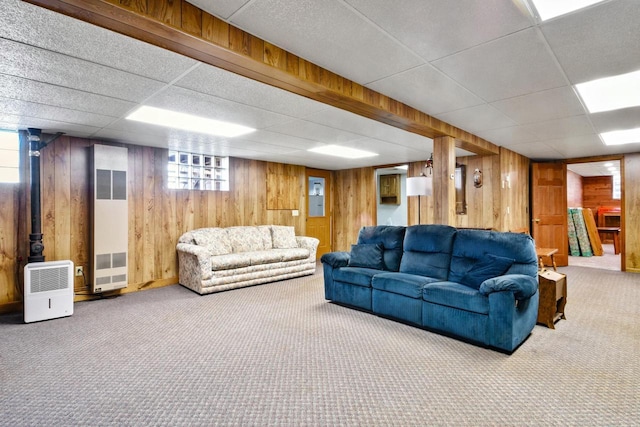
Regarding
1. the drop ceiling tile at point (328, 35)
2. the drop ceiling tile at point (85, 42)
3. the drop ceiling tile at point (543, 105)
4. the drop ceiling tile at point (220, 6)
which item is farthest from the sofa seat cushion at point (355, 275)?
the drop ceiling tile at point (220, 6)

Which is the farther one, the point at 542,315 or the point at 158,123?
the point at 158,123

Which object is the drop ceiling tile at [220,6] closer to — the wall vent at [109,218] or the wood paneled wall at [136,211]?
the wall vent at [109,218]

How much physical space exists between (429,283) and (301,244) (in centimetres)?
336

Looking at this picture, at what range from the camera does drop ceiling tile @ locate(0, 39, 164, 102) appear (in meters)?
2.19

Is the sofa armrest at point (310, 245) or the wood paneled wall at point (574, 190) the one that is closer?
the sofa armrest at point (310, 245)

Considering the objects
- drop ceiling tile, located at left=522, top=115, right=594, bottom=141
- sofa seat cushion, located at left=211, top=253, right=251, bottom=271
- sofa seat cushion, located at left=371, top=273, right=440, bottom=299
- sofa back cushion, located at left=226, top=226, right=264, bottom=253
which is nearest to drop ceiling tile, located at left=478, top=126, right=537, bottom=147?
drop ceiling tile, located at left=522, top=115, right=594, bottom=141

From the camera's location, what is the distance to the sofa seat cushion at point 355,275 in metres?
3.76

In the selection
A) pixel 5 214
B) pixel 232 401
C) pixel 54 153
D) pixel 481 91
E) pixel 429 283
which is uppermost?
pixel 481 91

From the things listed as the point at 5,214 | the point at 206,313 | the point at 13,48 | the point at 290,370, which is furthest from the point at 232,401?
the point at 5,214

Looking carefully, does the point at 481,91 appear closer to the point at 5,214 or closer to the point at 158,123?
the point at 158,123

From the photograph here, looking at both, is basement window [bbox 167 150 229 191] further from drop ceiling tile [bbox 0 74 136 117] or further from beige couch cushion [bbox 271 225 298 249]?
drop ceiling tile [bbox 0 74 136 117]

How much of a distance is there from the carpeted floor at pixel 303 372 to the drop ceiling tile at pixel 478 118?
237 centimetres

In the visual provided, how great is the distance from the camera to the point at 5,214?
4.05 metres

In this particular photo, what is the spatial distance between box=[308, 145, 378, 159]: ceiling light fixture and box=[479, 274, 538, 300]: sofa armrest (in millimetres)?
3369
